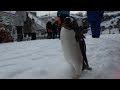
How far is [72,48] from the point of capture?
169 inches

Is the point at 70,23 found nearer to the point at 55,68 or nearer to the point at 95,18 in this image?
the point at 55,68

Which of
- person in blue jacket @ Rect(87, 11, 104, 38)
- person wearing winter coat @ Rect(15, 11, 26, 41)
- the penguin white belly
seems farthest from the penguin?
person wearing winter coat @ Rect(15, 11, 26, 41)

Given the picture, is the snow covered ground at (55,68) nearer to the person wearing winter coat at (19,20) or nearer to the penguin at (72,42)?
the penguin at (72,42)

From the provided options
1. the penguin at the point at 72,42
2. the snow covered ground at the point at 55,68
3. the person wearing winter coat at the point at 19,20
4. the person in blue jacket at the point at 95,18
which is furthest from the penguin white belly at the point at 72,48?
the person wearing winter coat at the point at 19,20

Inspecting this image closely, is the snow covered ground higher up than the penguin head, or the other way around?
the penguin head

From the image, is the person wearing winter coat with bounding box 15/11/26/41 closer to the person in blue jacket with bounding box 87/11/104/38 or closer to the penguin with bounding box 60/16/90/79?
the person in blue jacket with bounding box 87/11/104/38

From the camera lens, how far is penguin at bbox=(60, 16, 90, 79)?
4.23 metres

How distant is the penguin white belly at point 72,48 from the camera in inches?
167

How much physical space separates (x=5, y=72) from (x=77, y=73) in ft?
4.21

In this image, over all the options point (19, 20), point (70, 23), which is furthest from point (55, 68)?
point (19, 20)
